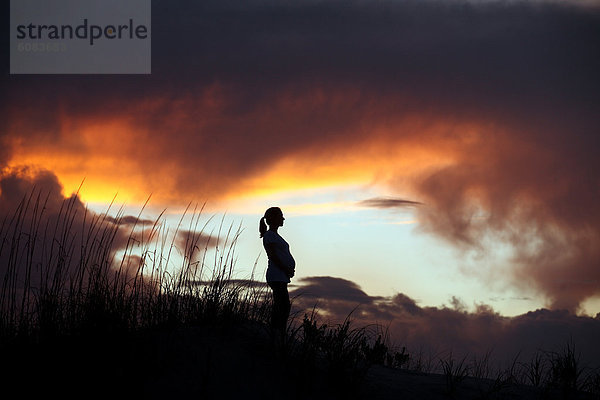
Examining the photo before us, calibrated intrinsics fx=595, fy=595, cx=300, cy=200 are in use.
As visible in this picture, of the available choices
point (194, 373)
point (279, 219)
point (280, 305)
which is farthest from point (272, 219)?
point (194, 373)

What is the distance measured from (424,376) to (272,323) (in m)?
1.69

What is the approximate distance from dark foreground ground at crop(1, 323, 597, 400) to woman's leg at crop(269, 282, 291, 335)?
56 centimetres

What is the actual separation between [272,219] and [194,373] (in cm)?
246

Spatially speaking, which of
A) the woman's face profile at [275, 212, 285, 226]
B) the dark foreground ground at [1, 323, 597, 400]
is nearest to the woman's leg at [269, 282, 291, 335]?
the dark foreground ground at [1, 323, 597, 400]

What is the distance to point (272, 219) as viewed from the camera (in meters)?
7.14

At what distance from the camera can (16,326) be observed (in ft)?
19.4

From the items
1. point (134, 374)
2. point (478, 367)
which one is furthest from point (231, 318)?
point (478, 367)

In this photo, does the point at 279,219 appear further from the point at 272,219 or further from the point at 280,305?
the point at 280,305

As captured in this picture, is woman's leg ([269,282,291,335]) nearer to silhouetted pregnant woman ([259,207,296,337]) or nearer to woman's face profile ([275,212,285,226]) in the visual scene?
silhouetted pregnant woman ([259,207,296,337])

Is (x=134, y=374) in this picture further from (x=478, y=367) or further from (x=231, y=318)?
(x=478, y=367)

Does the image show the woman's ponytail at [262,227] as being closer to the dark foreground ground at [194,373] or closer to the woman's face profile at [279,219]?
the woman's face profile at [279,219]

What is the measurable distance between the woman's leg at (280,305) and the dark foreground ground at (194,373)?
557mm

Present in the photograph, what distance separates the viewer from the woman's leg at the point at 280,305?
21.1 feet

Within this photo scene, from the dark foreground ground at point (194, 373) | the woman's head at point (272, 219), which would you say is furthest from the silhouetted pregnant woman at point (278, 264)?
the dark foreground ground at point (194, 373)
